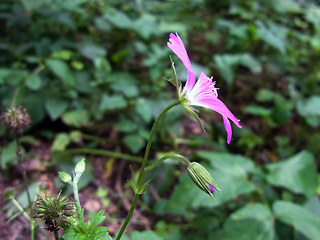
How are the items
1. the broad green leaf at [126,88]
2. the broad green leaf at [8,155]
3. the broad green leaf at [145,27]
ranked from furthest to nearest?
the broad green leaf at [145,27], the broad green leaf at [126,88], the broad green leaf at [8,155]

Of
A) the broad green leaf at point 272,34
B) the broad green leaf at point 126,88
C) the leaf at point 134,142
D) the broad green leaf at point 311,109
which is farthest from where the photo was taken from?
the broad green leaf at point 272,34

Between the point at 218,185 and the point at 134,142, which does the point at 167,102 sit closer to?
the point at 134,142

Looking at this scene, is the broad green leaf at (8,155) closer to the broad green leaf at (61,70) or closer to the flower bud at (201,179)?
the broad green leaf at (61,70)

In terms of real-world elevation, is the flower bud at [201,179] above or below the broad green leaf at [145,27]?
above

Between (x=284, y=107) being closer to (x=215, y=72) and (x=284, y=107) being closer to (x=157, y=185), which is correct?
(x=215, y=72)

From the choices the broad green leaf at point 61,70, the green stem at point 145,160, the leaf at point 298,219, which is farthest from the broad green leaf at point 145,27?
the green stem at point 145,160

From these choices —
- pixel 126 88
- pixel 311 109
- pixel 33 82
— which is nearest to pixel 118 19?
pixel 126 88

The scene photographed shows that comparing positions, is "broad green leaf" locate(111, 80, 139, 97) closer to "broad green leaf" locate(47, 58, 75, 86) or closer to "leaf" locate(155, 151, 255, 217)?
"broad green leaf" locate(47, 58, 75, 86)
